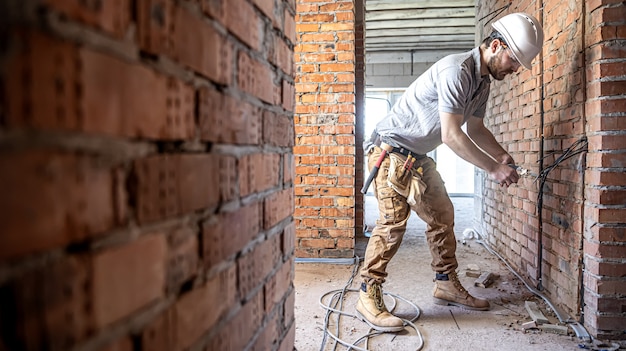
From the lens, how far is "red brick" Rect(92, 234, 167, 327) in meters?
0.41

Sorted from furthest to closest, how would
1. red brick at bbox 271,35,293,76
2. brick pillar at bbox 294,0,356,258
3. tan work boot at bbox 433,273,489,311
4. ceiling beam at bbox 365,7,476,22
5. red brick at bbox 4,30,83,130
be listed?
ceiling beam at bbox 365,7,476,22 < brick pillar at bbox 294,0,356,258 < tan work boot at bbox 433,273,489,311 < red brick at bbox 271,35,293,76 < red brick at bbox 4,30,83,130

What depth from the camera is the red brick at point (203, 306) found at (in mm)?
570

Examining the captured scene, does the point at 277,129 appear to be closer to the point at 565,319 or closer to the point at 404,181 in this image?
the point at 404,181

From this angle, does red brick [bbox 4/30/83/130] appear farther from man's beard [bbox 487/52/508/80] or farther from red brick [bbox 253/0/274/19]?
man's beard [bbox 487/52/508/80]

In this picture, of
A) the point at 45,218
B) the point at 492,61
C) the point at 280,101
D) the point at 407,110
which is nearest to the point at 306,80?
the point at 407,110

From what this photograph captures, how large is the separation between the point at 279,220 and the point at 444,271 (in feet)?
5.86

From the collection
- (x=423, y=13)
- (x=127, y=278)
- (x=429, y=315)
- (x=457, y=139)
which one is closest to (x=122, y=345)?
(x=127, y=278)

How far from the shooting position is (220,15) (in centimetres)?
67

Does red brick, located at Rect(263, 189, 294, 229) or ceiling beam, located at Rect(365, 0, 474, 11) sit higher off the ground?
ceiling beam, located at Rect(365, 0, 474, 11)

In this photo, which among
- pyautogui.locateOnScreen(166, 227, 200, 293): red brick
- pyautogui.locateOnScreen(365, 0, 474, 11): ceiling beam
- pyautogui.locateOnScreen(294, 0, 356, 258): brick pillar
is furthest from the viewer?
pyautogui.locateOnScreen(365, 0, 474, 11): ceiling beam

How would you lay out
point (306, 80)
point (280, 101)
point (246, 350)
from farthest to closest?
point (306, 80) < point (280, 101) < point (246, 350)

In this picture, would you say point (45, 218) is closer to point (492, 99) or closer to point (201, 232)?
point (201, 232)

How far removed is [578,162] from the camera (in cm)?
208

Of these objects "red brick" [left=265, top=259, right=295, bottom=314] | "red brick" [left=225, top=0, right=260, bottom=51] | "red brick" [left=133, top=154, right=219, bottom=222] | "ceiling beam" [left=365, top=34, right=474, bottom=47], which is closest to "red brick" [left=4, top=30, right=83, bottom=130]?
"red brick" [left=133, top=154, right=219, bottom=222]
